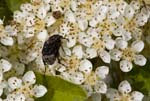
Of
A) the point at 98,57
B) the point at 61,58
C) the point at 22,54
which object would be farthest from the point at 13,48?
the point at 98,57

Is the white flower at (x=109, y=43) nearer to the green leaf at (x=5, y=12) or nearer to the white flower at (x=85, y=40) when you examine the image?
the white flower at (x=85, y=40)

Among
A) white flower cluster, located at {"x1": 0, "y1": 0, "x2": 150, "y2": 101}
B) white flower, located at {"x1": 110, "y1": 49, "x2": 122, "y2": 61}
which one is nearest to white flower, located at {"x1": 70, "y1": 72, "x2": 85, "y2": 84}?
white flower cluster, located at {"x1": 0, "y1": 0, "x2": 150, "y2": 101}

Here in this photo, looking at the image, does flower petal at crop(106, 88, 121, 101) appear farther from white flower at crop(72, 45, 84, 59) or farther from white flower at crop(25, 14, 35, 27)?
white flower at crop(25, 14, 35, 27)

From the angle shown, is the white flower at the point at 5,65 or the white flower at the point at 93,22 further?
the white flower at the point at 93,22

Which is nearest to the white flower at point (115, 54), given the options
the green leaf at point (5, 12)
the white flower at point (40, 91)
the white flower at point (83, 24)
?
the white flower at point (83, 24)

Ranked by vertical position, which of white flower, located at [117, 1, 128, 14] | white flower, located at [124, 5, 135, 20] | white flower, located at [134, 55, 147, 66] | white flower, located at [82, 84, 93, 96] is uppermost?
white flower, located at [117, 1, 128, 14]

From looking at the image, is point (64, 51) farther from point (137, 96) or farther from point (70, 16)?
point (137, 96)

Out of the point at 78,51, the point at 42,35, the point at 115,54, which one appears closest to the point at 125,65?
the point at 115,54
